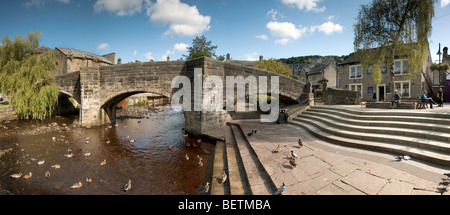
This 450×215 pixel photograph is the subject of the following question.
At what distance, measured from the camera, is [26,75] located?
40.3 feet

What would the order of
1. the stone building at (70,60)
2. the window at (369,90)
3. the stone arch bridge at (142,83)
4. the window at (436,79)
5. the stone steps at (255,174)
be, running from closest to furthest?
the stone steps at (255,174) < the stone arch bridge at (142,83) < the window at (436,79) < the window at (369,90) < the stone building at (70,60)

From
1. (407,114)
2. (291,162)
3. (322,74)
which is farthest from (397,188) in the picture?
(322,74)

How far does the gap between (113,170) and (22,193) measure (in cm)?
206

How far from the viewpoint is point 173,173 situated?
5.91 m

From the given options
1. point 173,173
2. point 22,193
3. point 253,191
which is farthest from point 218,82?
point 22,193

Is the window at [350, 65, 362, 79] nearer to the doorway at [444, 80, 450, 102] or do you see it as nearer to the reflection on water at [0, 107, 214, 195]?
the doorway at [444, 80, 450, 102]

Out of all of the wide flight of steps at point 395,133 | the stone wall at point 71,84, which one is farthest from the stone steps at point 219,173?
the stone wall at point 71,84

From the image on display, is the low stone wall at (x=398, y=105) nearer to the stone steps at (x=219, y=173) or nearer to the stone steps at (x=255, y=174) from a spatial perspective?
the stone steps at (x=255, y=174)

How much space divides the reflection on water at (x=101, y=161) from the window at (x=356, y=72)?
74.7 ft

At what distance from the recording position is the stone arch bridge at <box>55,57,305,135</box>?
1059 centimetres

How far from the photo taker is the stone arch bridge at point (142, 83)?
34.7 ft

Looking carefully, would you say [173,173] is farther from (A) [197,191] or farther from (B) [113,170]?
(B) [113,170]

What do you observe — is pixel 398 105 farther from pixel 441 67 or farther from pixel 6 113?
pixel 6 113

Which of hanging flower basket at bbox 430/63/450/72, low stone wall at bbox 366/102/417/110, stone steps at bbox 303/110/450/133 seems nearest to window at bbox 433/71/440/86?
hanging flower basket at bbox 430/63/450/72
